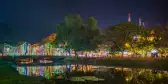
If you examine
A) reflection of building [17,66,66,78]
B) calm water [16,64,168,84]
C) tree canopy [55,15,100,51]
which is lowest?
calm water [16,64,168,84]

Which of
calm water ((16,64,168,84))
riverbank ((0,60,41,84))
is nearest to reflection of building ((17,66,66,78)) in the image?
calm water ((16,64,168,84))

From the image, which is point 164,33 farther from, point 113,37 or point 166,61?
point 166,61

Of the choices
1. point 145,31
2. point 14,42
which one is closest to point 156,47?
point 145,31

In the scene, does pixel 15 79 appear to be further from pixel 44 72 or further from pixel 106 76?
pixel 44 72

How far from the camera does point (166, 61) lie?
64562 mm

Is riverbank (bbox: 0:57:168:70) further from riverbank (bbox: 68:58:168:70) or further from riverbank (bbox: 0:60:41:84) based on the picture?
riverbank (bbox: 0:60:41:84)

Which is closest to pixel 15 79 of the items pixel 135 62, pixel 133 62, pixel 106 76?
pixel 106 76

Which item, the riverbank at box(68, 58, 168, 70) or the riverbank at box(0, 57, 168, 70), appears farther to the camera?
the riverbank at box(0, 57, 168, 70)

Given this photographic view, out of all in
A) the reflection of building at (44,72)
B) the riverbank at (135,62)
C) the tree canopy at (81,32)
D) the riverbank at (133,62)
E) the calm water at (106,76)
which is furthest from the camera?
the tree canopy at (81,32)

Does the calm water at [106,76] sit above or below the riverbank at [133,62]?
below

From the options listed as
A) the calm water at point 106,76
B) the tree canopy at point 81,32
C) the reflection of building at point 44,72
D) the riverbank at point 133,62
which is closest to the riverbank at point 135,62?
the riverbank at point 133,62

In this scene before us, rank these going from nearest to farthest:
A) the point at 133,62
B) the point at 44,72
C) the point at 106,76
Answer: the point at 106,76
the point at 44,72
the point at 133,62

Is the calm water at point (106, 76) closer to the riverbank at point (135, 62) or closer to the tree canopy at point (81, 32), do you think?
the riverbank at point (135, 62)

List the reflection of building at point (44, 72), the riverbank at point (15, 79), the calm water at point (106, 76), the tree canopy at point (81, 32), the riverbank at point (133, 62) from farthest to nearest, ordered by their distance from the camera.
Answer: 1. the tree canopy at point (81, 32)
2. the riverbank at point (133, 62)
3. the reflection of building at point (44, 72)
4. the calm water at point (106, 76)
5. the riverbank at point (15, 79)
